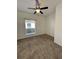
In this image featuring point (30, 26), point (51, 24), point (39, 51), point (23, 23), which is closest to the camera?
point (39, 51)

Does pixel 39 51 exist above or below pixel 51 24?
below

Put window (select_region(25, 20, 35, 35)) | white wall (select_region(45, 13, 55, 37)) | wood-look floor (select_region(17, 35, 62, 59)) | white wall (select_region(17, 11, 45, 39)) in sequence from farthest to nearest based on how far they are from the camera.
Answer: white wall (select_region(45, 13, 55, 37)) → window (select_region(25, 20, 35, 35)) → white wall (select_region(17, 11, 45, 39)) → wood-look floor (select_region(17, 35, 62, 59))

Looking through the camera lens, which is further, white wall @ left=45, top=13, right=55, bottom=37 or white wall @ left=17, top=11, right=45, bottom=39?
white wall @ left=45, top=13, right=55, bottom=37

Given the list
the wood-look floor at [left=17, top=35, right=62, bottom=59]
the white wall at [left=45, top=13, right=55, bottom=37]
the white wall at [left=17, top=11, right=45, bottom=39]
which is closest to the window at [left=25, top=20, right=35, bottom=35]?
the white wall at [left=17, top=11, right=45, bottom=39]

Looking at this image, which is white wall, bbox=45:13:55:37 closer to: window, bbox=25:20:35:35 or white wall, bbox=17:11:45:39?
white wall, bbox=17:11:45:39

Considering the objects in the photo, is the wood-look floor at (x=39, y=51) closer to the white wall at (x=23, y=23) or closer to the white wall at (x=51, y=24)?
the white wall at (x=23, y=23)

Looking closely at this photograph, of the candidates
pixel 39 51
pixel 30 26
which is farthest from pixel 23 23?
pixel 39 51

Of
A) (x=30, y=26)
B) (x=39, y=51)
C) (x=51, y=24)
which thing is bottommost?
(x=39, y=51)

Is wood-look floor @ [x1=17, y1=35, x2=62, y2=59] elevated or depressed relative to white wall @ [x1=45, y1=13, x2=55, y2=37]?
depressed

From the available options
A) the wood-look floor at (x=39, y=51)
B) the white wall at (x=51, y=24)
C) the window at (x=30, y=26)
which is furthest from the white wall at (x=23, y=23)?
the wood-look floor at (x=39, y=51)

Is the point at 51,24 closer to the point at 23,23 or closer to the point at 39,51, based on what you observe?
the point at 23,23
